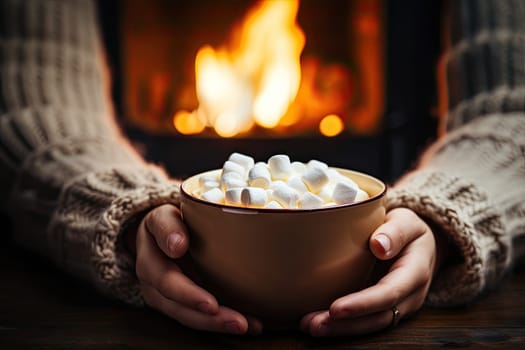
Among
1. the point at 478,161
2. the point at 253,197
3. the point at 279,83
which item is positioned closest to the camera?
the point at 253,197

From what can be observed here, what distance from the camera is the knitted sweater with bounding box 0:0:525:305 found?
599mm

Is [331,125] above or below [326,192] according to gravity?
below

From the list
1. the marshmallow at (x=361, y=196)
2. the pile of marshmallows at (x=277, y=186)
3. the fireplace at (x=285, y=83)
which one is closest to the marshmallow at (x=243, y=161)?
the pile of marshmallows at (x=277, y=186)

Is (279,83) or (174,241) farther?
(279,83)

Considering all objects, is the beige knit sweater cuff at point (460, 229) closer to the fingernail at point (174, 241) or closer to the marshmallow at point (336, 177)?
the marshmallow at point (336, 177)

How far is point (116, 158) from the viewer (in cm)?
79

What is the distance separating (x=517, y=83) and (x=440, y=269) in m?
0.44

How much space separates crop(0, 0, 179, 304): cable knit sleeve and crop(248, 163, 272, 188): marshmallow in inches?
4.5

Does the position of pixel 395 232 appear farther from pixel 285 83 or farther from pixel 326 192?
pixel 285 83

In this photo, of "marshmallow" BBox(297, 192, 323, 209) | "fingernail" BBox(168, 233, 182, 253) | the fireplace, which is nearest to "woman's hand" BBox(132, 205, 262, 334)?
"fingernail" BBox(168, 233, 182, 253)

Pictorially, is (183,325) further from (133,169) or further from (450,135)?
(450,135)

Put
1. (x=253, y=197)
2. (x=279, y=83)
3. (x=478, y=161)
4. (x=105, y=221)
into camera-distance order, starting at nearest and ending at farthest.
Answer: (x=253, y=197) → (x=105, y=221) → (x=478, y=161) → (x=279, y=83)

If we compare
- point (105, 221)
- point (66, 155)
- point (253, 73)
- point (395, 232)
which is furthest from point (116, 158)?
point (253, 73)

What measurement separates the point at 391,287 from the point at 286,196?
122mm
